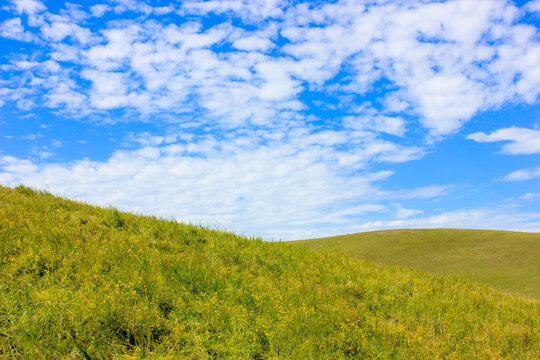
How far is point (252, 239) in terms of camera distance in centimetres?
977

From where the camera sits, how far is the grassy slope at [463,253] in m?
14.7

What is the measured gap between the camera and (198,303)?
14.8 ft

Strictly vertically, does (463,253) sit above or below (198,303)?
below

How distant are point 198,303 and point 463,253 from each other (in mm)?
19892

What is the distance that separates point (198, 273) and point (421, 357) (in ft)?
12.2

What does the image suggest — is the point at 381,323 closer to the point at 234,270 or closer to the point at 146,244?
the point at 234,270

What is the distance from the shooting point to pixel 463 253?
1916cm

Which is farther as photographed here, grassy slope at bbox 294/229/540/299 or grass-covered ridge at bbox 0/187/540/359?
grassy slope at bbox 294/229/540/299

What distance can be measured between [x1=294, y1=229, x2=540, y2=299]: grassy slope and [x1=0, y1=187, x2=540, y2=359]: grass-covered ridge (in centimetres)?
538

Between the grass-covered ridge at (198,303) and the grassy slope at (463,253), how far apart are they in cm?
538

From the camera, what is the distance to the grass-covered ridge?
363cm

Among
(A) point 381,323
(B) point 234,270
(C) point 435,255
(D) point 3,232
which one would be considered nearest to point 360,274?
(A) point 381,323

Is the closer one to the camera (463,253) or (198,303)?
(198,303)

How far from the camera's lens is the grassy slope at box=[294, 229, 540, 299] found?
14703 millimetres
